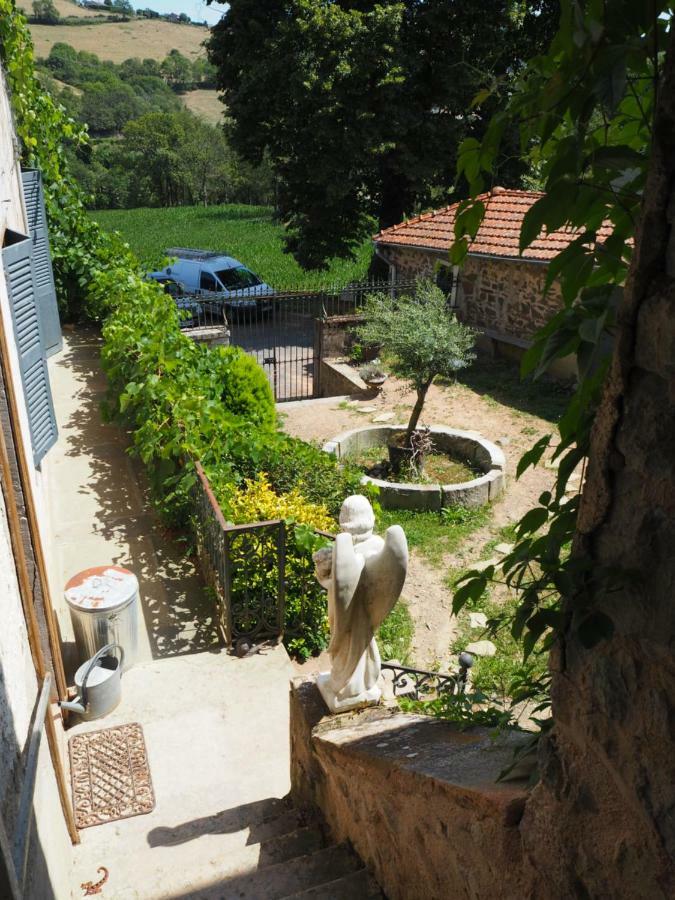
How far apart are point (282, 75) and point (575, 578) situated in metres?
16.2

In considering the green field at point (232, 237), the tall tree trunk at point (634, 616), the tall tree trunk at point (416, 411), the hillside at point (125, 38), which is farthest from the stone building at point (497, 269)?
the hillside at point (125, 38)

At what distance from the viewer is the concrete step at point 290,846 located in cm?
351

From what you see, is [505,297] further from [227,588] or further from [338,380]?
[227,588]

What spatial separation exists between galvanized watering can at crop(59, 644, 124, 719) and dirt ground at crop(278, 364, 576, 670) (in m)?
3.18

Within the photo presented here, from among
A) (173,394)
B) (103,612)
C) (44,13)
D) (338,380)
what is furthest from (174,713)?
(44,13)

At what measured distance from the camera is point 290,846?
3.58 metres

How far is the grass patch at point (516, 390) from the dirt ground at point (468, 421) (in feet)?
0.05

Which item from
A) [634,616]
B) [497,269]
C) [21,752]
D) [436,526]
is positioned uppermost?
[634,616]

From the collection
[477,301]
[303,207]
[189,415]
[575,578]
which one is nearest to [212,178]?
[303,207]

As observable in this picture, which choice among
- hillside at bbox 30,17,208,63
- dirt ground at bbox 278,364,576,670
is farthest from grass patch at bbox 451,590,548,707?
hillside at bbox 30,17,208,63

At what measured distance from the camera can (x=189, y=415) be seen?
6.54 metres

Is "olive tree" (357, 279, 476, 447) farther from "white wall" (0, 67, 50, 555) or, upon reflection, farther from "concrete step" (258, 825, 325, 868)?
"concrete step" (258, 825, 325, 868)

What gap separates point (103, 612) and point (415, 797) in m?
2.96

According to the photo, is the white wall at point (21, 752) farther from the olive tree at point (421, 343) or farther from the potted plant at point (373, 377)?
the potted plant at point (373, 377)
